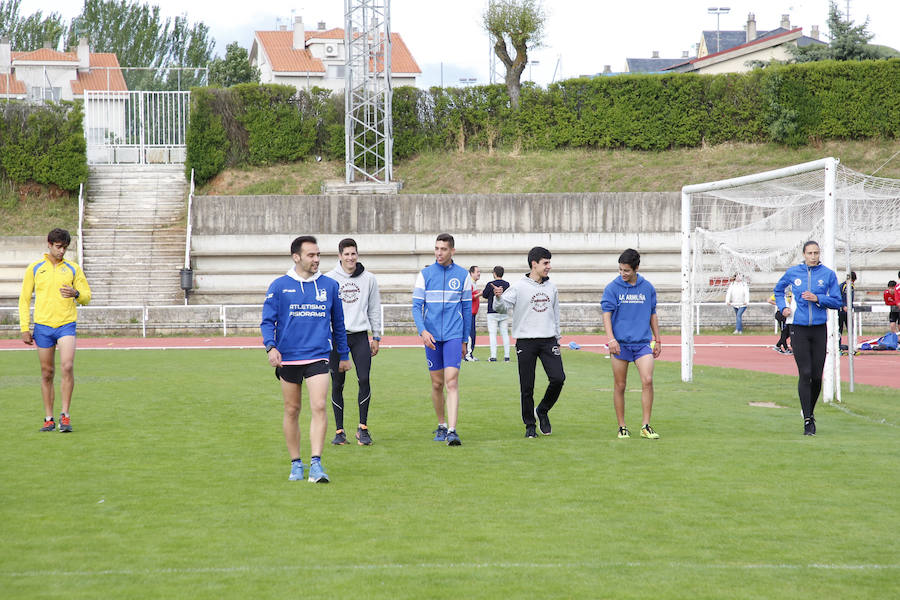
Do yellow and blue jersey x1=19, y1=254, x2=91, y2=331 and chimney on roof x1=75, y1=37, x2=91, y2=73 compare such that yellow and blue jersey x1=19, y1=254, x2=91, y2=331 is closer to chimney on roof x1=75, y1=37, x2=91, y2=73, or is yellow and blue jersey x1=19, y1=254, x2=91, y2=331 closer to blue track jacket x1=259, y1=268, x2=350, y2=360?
blue track jacket x1=259, y1=268, x2=350, y2=360

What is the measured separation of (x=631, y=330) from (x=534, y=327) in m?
0.97

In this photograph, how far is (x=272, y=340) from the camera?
299 inches

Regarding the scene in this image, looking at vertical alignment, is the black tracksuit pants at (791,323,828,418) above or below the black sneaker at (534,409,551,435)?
above

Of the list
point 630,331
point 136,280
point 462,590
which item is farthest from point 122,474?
point 136,280

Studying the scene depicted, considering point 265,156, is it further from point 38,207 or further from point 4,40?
point 4,40

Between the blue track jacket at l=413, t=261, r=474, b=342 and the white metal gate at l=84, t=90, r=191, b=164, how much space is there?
29392 mm

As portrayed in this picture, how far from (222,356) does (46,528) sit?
50.5 feet

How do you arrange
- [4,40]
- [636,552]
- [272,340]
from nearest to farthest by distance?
[636,552] < [272,340] < [4,40]

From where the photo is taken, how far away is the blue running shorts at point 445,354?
9531mm

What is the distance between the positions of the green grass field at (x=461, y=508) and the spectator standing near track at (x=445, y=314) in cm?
69

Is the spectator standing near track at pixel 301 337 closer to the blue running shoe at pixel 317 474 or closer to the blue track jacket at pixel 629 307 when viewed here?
the blue running shoe at pixel 317 474

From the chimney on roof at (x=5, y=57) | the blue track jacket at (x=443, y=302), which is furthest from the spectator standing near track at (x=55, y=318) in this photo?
the chimney on roof at (x=5, y=57)

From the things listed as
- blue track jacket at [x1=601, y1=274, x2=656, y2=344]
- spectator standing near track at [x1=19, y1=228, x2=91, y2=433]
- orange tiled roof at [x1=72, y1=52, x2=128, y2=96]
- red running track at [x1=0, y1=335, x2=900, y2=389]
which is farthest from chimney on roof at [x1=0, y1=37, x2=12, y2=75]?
blue track jacket at [x1=601, y1=274, x2=656, y2=344]

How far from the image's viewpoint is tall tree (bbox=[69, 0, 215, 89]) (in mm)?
85250
